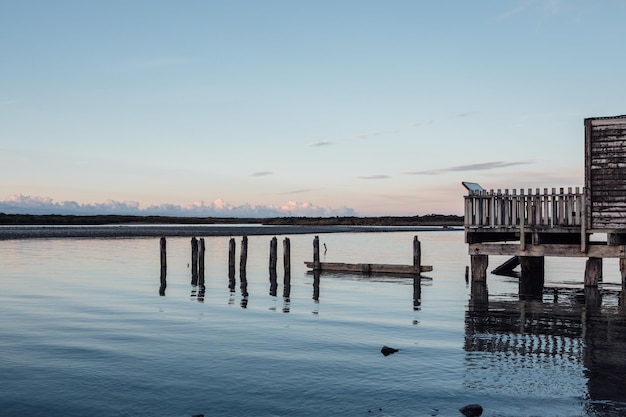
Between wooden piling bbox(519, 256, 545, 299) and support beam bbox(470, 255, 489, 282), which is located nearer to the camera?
support beam bbox(470, 255, 489, 282)

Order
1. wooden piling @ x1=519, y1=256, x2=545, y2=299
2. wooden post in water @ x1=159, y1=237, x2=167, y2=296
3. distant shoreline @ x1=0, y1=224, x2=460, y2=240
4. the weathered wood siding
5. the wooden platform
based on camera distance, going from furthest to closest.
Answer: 1. distant shoreline @ x1=0, y1=224, x2=460, y2=240
2. the wooden platform
3. wooden piling @ x1=519, y1=256, x2=545, y2=299
4. wooden post in water @ x1=159, y1=237, x2=167, y2=296
5. the weathered wood siding

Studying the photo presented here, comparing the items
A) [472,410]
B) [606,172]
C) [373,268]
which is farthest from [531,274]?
[472,410]

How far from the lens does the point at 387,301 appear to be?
2720 centimetres

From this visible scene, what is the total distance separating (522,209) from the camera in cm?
2847

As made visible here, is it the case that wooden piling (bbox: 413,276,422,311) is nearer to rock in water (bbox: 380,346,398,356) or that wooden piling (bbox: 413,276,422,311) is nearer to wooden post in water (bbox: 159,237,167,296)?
rock in water (bbox: 380,346,398,356)

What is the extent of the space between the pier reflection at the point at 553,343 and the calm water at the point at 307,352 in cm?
5

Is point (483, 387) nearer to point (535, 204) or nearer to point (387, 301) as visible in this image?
point (387, 301)

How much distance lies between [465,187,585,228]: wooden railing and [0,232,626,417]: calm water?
3.10 metres

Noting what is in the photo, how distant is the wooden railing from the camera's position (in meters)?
27.9

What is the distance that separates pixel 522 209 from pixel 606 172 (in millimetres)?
3547

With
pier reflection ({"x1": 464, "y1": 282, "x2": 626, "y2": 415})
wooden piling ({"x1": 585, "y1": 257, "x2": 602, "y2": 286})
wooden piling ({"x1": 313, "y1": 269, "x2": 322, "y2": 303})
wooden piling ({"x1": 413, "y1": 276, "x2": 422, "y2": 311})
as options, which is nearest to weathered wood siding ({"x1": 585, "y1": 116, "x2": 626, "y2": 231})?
wooden piling ({"x1": 585, "y1": 257, "x2": 602, "y2": 286})

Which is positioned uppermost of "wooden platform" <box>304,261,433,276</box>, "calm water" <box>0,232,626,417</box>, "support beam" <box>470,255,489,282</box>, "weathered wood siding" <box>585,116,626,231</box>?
"weathered wood siding" <box>585,116,626,231</box>

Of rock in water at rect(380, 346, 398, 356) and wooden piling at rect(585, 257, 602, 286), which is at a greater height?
wooden piling at rect(585, 257, 602, 286)

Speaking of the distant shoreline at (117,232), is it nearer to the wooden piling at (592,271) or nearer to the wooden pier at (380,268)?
the wooden pier at (380,268)
